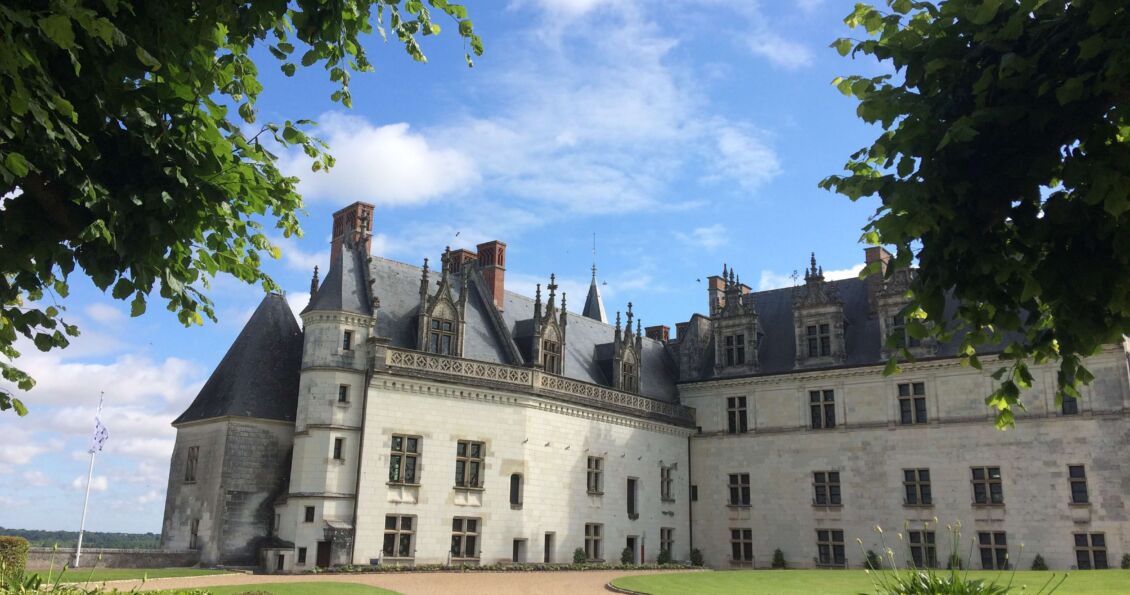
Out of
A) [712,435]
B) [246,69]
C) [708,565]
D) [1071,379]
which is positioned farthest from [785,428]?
[246,69]

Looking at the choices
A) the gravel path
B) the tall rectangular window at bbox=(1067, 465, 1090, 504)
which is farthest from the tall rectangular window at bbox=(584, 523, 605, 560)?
the tall rectangular window at bbox=(1067, 465, 1090, 504)

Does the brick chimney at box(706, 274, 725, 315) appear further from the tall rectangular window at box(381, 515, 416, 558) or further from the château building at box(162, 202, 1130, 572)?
the tall rectangular window at box(381, 515, 416, 558)

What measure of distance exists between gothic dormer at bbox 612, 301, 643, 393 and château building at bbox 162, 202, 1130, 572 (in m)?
0.09

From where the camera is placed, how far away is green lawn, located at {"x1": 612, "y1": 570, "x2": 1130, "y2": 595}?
A: 1791cm

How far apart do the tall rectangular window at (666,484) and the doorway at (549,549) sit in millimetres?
6272

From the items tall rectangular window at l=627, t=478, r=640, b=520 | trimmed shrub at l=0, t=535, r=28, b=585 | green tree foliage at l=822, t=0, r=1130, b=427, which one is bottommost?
trimmed shrub at l=0, t=535, r=28, b=585

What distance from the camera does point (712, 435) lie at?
112 feet

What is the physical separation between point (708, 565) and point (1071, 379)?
2696cm

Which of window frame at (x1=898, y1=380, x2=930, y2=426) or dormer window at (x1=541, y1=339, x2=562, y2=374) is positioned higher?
dormer window at (x1=541, y1=339, x2=562, y2=374)

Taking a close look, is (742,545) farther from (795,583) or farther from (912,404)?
(795,583)

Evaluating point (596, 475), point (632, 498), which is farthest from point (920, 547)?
point (596, 475)

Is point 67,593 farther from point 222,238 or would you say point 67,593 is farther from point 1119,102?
point 1119,102

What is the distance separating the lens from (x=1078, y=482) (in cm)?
2717

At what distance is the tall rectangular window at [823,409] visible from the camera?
31844 millimetres
